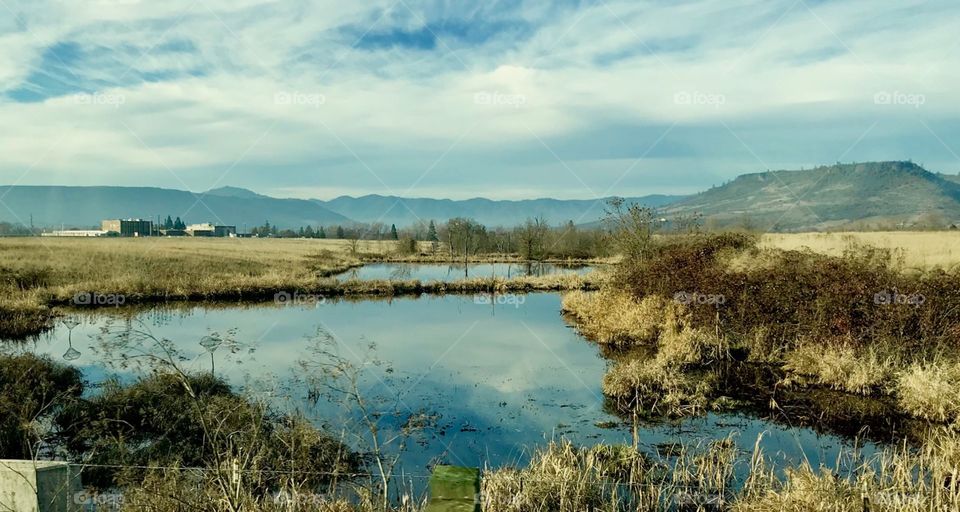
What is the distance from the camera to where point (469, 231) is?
71000 millimetres

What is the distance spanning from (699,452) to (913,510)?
4.22 m

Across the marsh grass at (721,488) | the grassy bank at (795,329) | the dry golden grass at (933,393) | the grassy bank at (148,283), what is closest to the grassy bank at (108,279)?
the grassy bank at (148,283)

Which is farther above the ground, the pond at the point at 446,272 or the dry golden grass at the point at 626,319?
the pond at the point at 446,272

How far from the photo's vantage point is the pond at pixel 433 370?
10.3 m

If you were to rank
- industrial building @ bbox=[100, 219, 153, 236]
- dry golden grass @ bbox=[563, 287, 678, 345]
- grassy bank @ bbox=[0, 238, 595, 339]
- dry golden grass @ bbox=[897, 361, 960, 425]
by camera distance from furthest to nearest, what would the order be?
1. industrial building @ bbox=[100, 219, 153, 236]
2. grassy bank @ bbox=[0, 238, 595, 339]
3. dry golden grass @ bbox=[563, 287, 678, 345]
4. dry golden grass @ bbox=[897, 361, 960, 425]

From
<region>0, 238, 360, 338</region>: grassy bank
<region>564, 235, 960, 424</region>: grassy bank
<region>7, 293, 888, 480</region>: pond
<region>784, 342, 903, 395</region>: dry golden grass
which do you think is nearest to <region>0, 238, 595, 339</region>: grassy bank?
<region>0, 238, 360, 338</region>: grassy bank

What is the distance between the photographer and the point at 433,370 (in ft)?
53.1

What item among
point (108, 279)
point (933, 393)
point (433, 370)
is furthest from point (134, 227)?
point (933, 393)

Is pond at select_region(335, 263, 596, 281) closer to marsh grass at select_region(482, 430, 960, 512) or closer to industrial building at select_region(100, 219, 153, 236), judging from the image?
marsh grass at select_region(482, 430, 960, 512)

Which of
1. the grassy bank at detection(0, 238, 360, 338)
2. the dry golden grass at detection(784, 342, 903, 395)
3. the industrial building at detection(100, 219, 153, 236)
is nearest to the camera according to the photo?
the dry golden grass at detection(784, 342, 903, 395)

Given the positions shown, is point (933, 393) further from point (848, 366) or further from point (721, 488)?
point (721, 488)

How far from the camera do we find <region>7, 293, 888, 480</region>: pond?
404 inches

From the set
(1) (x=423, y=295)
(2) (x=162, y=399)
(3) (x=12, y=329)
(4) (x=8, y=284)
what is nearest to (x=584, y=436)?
(2) (x=162, y=399)

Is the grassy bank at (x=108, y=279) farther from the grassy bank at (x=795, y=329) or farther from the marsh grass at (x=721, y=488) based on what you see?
the marsh grass at (x=721, y=488)
